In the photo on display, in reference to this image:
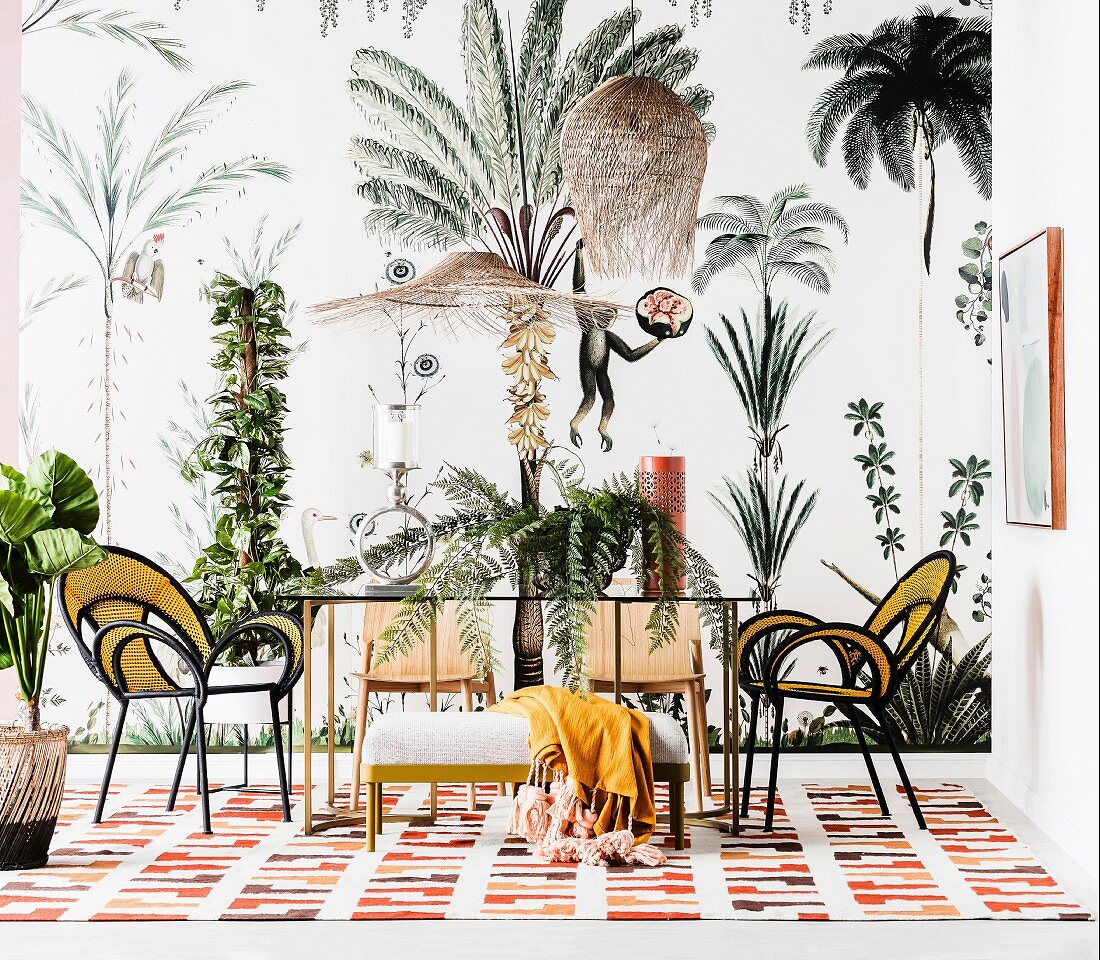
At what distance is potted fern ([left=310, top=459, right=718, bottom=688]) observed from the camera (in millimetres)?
4004

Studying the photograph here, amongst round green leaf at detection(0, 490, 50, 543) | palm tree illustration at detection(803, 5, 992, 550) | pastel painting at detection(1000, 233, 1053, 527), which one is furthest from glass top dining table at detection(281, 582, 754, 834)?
palm tree illustration at detection(803, 5, 992, 550)

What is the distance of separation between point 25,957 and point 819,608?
3.21 m

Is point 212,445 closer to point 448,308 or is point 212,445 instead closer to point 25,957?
point 448,308

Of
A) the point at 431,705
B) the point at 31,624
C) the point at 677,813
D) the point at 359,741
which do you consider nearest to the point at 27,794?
the point at 31,624

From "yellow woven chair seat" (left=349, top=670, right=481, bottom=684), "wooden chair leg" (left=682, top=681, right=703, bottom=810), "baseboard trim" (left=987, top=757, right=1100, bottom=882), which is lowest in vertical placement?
"baseboard trim" (left=987, top=757, right=1100, bottom=882)

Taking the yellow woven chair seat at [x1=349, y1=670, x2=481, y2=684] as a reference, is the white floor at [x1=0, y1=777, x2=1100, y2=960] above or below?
below

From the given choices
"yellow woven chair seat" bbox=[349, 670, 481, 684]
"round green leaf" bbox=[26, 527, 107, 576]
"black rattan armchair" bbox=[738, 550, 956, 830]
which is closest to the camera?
"round green leaf" bbox=[26, 527, 107, 576]

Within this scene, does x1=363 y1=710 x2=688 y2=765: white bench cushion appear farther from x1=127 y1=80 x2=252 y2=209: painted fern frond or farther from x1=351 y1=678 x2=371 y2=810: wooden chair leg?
x1=127 y1=80 x2=252 y2=209: painted fern frond

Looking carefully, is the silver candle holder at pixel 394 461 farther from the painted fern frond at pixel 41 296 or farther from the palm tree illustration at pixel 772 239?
the painted fern frond at pixel 41 296

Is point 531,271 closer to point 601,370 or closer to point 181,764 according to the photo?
point 601,370

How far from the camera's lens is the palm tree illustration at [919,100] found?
16.7ft

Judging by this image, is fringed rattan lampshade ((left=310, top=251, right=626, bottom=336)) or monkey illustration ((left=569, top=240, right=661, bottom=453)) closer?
fringed rattan lampshade ((left=310, top=251, right=626, bottom=336))

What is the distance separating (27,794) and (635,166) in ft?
8.35

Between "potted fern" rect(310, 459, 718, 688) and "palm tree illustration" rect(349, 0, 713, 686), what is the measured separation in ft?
3.52
